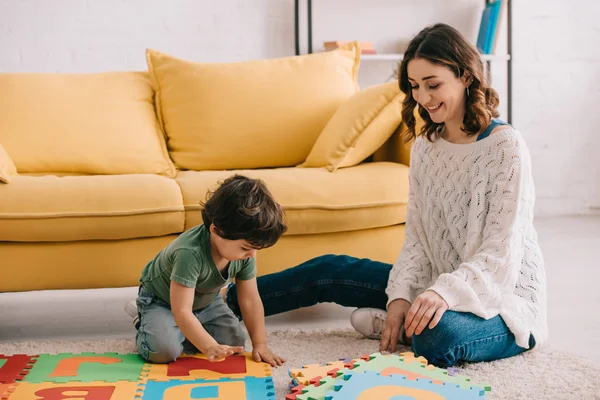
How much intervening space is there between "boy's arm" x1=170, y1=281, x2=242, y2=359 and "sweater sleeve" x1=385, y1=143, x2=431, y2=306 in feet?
1.42

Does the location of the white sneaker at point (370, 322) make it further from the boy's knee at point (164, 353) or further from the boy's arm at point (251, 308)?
the boy's knee at point (164, 353)

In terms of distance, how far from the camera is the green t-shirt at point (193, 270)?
1607mm

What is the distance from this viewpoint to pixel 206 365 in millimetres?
1656

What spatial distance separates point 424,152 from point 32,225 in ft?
3.41

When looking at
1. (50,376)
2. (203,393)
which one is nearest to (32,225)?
(50,376)

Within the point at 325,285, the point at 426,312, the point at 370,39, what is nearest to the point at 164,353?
the point at 325,285

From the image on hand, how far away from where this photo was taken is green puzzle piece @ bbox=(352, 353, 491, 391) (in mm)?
1477

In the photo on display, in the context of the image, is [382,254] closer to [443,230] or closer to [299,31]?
[443,230]

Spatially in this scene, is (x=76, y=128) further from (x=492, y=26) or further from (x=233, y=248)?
(x=492, y=26)

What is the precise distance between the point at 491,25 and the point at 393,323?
2368 mm

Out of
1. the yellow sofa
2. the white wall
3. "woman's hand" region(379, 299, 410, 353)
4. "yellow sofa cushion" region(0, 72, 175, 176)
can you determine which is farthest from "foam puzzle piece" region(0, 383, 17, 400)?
the white wall

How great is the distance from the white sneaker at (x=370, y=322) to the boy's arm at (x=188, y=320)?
0.40 m

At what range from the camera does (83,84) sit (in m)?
2.60

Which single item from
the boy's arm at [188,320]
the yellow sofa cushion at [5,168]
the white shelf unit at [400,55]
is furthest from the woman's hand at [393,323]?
the white shelf unit at [400,55]
